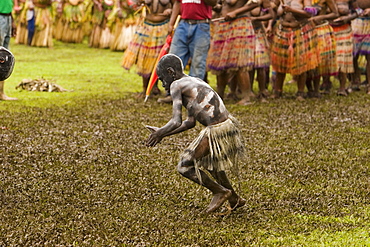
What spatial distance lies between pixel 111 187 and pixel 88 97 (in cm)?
453

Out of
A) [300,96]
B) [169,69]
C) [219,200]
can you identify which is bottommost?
[300,96]

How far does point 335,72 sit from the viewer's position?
912cm

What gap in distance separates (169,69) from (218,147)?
588 mm

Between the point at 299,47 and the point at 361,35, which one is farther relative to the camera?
the point at 361,35

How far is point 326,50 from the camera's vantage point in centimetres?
896

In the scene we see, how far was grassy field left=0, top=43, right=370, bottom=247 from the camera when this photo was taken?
3.56 metres

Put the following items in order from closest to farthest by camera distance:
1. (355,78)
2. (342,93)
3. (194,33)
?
(194,33)
(342,93)
(355,78)

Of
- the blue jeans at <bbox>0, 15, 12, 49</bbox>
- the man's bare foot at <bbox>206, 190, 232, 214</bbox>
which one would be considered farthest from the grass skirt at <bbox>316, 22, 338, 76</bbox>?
the man's bare foot at <bbox>206, 190, 232, 214</bbox>

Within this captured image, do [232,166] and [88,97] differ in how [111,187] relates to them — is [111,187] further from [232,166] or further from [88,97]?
[88,97]

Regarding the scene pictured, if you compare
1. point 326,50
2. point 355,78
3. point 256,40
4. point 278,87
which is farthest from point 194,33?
point 355,78

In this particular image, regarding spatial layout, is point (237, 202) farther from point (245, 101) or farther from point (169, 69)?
point (245, 101)

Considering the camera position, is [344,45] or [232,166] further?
[344,45]

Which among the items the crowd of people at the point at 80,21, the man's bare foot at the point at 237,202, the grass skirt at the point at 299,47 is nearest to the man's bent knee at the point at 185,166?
the man's bare foot at the point at 237,202

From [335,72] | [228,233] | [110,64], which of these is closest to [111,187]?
[228,233]
